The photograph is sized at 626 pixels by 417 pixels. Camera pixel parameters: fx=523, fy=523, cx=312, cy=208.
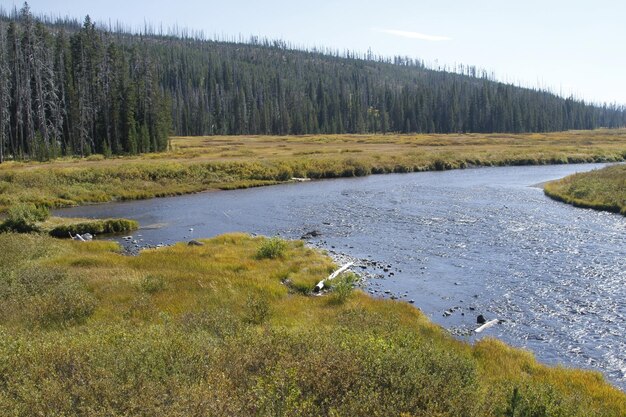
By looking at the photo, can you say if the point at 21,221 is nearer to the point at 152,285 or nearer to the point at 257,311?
the point at 152,285

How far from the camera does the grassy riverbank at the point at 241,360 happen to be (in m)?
8.95

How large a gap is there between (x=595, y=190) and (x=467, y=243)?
22876 millimetres

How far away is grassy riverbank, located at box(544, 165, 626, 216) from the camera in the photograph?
141ft

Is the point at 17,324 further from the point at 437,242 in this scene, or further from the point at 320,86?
the point at 320,86

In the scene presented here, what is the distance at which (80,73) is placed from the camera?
84.9m

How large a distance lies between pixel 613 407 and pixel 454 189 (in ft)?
150

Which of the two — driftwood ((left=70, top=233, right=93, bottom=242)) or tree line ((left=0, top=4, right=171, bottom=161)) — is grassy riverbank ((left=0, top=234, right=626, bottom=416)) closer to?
driftwood ((left=70, top=233, right=93, bottom=242))

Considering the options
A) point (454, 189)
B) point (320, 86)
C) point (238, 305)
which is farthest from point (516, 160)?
point (320, 86)

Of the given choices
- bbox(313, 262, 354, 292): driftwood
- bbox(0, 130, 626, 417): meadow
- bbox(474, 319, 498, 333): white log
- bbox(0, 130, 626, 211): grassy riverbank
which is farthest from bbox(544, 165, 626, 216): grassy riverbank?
bbox(0, 130, 626, 417): meadow

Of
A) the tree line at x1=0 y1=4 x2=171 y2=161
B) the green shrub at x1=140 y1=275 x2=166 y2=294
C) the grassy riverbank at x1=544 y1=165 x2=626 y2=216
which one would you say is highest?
the tree line at x1=0 y1=4 x2=171 y2=161

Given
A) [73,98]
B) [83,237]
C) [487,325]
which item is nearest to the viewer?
[487,325]

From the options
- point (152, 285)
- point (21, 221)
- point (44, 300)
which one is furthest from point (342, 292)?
point (21, 221)

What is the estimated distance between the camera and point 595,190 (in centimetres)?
4734

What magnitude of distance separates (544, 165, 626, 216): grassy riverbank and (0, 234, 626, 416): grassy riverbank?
1241 inches
